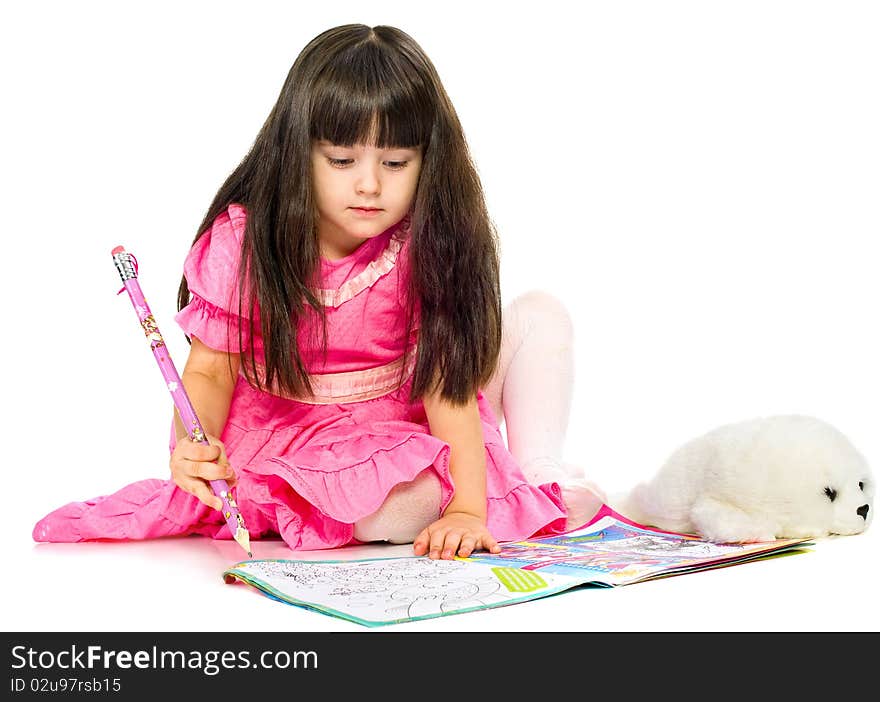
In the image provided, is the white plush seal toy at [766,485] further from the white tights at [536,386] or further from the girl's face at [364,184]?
the girl's face at [364,184]

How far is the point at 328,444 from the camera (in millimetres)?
1459

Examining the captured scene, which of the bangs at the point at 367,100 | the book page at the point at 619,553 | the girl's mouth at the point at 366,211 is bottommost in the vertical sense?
the book page at the point at 619,553

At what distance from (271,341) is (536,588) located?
444 millimetres

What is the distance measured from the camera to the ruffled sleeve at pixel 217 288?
1427 millimetres

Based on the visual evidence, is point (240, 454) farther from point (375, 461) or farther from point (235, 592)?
point (235, 592)

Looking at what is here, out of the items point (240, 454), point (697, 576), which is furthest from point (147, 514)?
point (697, 576)

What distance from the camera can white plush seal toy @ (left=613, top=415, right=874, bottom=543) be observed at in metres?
1.41

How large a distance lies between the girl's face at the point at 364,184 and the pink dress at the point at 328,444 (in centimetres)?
8

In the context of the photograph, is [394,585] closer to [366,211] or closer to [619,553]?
[619,553]

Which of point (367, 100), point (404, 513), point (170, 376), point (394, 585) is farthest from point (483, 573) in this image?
point (367, 100)

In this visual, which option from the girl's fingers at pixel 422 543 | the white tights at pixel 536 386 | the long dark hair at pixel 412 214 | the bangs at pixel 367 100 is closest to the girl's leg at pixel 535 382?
the white tights at pixel 536 386

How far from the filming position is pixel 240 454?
1.50 meters

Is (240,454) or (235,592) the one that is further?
(240,454)

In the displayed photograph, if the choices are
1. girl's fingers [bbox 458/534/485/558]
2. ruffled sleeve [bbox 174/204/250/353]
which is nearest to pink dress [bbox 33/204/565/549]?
ruffled sleeve [bbox 174/204/250/353]
